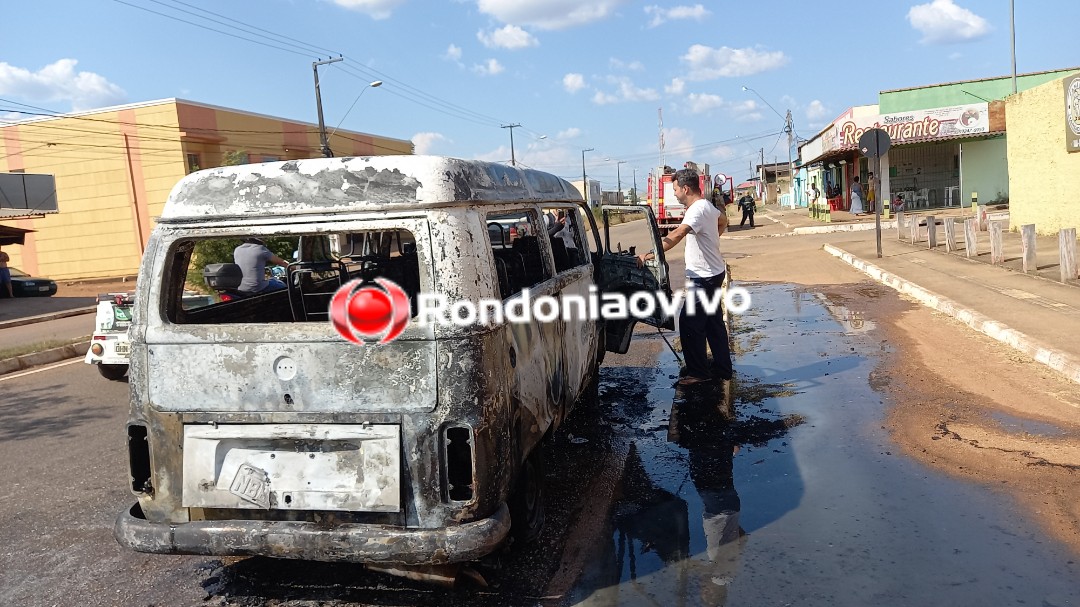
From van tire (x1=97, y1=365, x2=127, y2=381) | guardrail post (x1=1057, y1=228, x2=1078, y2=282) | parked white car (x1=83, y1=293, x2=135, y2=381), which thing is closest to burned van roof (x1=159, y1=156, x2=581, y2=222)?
parked white car (x1=83, y1=293, x2=135, y2=381)

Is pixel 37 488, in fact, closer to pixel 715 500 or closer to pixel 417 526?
pixel 417 526

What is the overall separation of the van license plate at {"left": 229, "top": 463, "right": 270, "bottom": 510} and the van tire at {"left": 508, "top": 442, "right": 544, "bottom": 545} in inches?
42.8

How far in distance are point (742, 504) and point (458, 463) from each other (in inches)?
74.7

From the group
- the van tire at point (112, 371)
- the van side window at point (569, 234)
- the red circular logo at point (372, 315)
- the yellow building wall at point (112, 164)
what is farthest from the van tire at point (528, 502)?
the yellow building wall at point (112, 164)

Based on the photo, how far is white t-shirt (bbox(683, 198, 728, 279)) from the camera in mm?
6668

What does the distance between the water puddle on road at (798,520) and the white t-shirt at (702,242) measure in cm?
104

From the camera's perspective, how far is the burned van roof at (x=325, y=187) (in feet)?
11.0

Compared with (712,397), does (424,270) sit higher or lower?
higher

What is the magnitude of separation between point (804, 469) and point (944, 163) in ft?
111

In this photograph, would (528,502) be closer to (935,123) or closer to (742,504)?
(742,504)

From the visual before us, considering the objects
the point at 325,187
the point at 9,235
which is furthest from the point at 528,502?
the point at 9,235

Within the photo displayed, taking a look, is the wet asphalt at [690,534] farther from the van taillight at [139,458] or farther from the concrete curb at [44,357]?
the concrete curb at [44,357]

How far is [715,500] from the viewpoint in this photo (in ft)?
14.8

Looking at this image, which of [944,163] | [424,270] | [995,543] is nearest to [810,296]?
[995,543]
